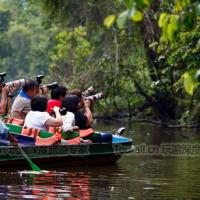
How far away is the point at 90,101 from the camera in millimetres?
11758

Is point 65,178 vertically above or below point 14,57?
below

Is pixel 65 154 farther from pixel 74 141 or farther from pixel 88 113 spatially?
pixel 88 113

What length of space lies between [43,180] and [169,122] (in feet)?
43.0

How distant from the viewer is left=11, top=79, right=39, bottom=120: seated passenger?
1111 centimetres

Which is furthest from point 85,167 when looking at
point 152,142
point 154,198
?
point 152,142

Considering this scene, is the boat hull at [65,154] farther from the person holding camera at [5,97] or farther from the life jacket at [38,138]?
the person holding camera at [5,97]

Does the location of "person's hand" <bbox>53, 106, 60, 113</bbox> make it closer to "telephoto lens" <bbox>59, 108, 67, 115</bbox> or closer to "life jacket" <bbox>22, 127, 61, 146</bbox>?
"telephoto lens" <bbox>59, 108, 67, 115</bbox>

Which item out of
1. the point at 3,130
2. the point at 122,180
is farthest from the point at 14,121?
the point at 122,180

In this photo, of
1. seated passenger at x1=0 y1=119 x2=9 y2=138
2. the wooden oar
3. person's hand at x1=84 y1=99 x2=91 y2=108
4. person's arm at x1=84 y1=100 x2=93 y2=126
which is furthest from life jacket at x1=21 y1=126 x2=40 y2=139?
person's hand at x1=84 y1=99 x2=91 y2=108

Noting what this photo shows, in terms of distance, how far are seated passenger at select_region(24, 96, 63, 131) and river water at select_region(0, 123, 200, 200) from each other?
A: 0.75 metres

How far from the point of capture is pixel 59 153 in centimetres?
1070

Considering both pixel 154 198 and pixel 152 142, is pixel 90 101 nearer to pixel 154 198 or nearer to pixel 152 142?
pixel 154 198

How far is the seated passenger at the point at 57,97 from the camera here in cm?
1124

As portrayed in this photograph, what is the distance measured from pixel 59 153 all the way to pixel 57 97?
1.11 meters
